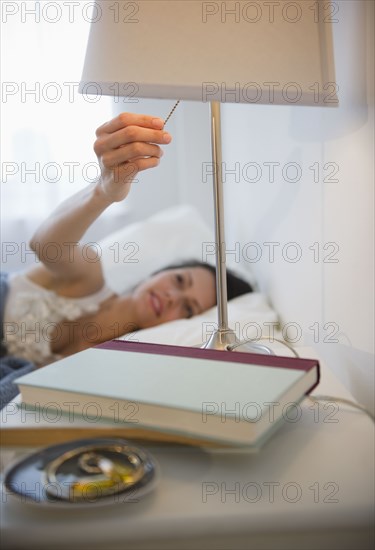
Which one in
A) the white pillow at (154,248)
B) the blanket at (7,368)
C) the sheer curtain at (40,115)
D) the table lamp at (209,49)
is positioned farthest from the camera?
the sheer curtain at (40,115)

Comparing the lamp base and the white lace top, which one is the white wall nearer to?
the lamp base

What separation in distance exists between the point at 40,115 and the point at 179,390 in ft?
5.50

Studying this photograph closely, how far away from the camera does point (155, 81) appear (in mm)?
640

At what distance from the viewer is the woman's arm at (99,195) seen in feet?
2.39

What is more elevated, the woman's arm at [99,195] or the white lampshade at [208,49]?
the white lampshade at [208,49]

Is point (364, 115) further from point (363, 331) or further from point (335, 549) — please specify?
point (335, 549)

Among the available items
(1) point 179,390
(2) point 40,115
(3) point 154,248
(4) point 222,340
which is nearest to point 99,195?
(4) point 222,340

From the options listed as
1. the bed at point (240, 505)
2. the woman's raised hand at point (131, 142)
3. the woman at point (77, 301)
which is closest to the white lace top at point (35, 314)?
the woman at point (77, 301)

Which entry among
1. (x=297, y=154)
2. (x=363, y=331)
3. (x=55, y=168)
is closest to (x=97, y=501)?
(x=363, y=331)

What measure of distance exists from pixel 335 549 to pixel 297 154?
70 centimetres

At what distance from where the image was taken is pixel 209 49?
65 cm

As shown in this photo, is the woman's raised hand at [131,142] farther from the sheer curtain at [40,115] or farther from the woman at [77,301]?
the sheer curtain at [40,115]

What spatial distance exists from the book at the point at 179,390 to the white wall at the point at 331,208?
22 centimetres

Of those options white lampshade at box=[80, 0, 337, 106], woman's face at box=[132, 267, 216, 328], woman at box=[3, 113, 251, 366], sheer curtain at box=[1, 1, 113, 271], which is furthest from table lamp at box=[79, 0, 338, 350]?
sheer curtain at box=[1, 1, 113, 271]
